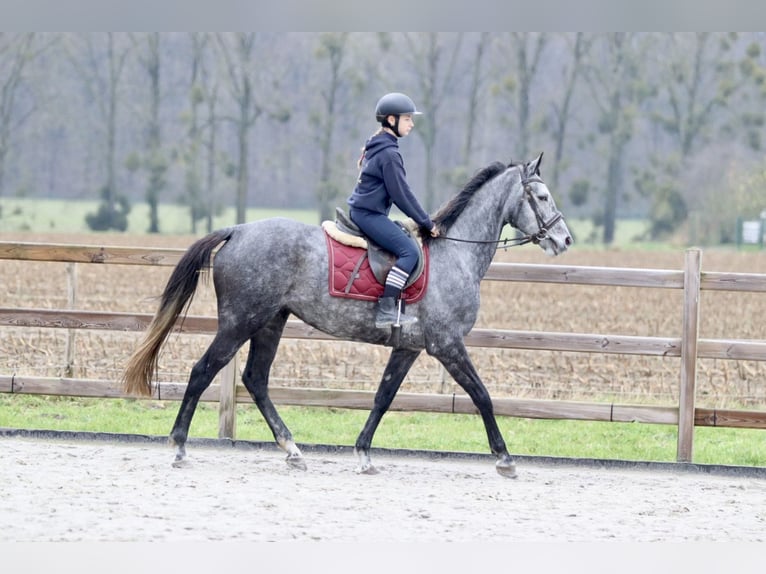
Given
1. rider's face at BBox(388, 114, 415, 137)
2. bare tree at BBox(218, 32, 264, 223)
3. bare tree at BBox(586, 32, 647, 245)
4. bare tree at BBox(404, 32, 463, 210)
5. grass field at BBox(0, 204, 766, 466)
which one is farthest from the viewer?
bare tree at BBox(586, 32, 647, 245)

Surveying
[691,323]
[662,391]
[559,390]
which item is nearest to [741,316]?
[662,391]

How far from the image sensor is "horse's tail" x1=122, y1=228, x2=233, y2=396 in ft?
24.1

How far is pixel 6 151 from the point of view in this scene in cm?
6062

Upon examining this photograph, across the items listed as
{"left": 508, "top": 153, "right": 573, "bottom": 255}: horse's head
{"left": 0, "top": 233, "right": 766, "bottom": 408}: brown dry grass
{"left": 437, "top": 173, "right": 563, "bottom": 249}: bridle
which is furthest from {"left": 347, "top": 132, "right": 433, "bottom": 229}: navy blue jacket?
{"left": 0, "top": 233, "right": 766, "bottom": 408}: brown dry grass

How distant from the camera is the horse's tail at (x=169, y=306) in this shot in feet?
24.1

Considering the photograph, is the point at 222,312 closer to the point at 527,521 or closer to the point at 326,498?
the point at 326,498

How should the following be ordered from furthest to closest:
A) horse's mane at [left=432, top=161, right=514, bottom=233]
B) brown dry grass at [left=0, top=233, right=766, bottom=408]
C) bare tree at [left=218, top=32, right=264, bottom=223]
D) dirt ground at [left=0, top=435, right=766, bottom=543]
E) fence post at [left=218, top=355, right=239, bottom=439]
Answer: bare tree at [left=218, top=32, right=264, bottom=223] < brown dry grass at [left=0, top=233, right=766, bottom=408] < fence post at [left=218, top=355, right=239, bottom=439] < horse's mane at [left=432, top=161, right=514, bottom=233] < dirt ground at [left=0, top=435, right=766, bottom=543]

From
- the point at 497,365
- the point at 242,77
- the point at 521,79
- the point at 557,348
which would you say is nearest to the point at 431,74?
the point at 521,79

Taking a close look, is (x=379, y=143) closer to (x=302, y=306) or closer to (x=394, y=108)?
(x=394, y=108)

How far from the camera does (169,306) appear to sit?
7.38 metres

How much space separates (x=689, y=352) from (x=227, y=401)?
11.5 feet

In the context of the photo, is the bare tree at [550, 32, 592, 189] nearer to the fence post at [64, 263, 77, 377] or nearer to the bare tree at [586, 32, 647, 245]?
the bare tree at [586, 32, 647, 245]

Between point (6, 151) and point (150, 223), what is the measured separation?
392 inches

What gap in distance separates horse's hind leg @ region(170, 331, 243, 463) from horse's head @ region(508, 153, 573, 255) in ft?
7.12
